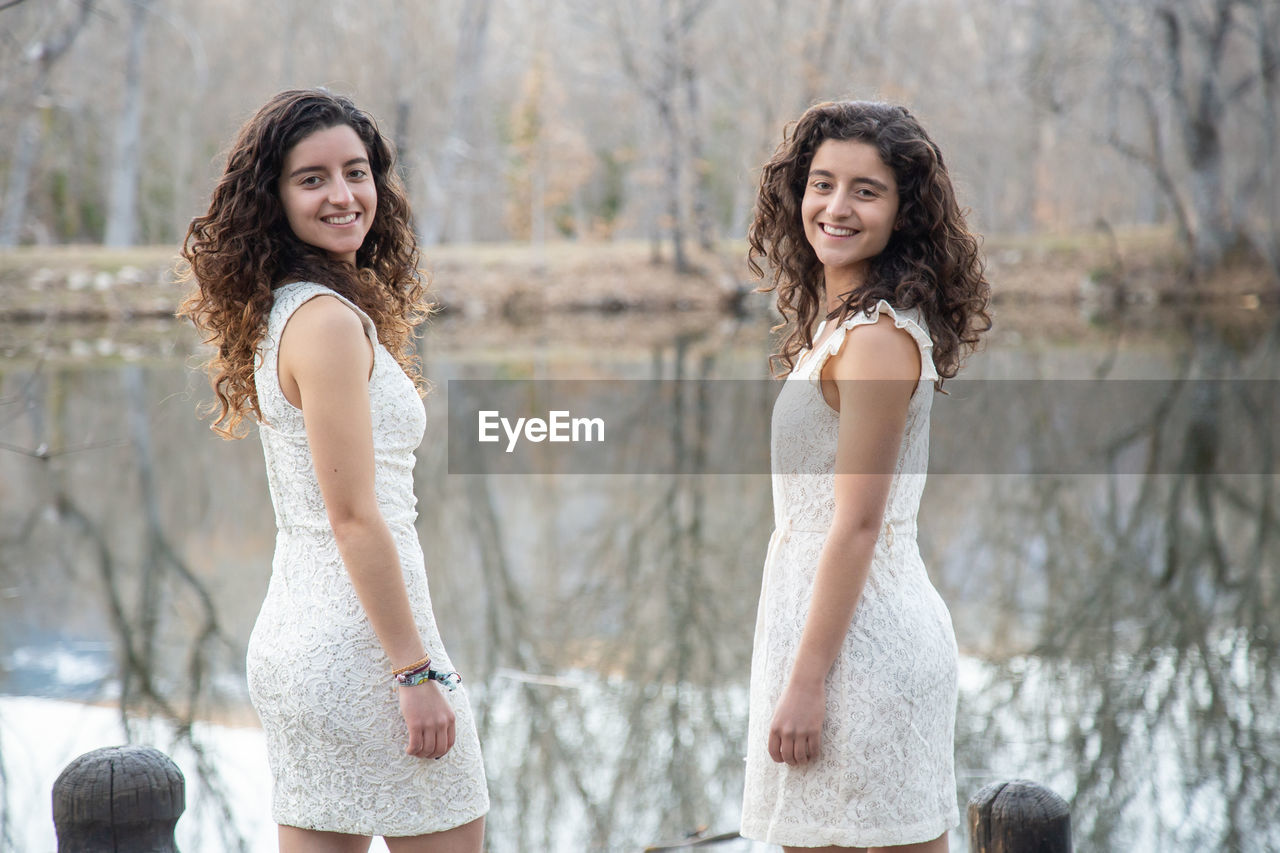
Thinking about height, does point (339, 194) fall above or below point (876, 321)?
above

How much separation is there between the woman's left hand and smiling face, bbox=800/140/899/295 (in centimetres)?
65

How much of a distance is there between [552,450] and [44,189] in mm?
29217

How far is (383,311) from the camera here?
6.77 ft

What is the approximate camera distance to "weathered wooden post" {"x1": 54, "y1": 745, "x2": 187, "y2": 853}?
1.85m

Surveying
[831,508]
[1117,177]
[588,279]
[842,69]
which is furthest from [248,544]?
[1117,177]

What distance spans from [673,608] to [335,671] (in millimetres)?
3799

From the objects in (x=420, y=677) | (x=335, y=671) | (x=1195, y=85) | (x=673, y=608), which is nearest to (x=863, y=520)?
(x=420, y=677)

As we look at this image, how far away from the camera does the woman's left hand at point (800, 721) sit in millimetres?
1908

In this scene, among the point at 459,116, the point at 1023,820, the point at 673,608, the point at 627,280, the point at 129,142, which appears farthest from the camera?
the point at 459,116

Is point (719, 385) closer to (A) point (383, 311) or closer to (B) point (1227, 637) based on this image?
(B) point (1227, 637)

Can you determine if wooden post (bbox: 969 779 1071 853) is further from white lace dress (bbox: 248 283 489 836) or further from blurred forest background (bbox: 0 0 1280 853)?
blurred forest background (bbox: 0 0 1280 853)

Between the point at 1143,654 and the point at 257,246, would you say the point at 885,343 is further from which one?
the point at 1143,654

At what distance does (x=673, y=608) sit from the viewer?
222 inches

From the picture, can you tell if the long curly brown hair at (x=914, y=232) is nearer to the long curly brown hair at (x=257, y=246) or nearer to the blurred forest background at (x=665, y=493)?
the blurred forest background at (x=665, y=493)
